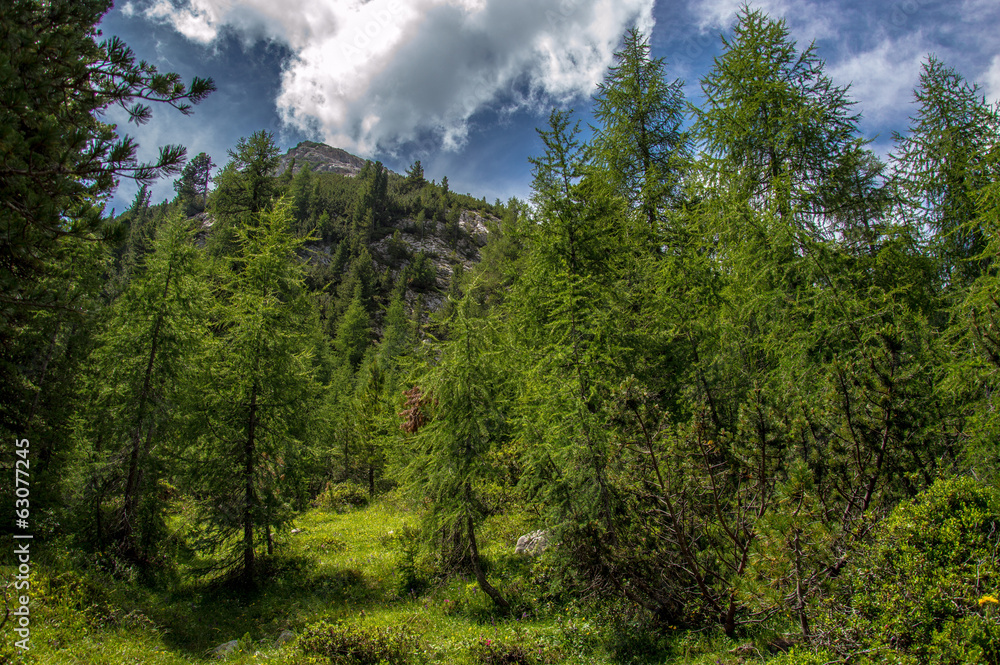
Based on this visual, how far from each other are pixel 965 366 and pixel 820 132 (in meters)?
5.79

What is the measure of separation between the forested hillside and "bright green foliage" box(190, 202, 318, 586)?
8cm

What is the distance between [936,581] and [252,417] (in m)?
13.6

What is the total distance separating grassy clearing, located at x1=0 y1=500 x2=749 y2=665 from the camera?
681cm

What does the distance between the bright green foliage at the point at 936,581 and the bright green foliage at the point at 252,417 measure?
1238cm

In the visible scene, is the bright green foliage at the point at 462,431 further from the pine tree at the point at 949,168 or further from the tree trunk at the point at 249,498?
the pine tree at the point at 949,168

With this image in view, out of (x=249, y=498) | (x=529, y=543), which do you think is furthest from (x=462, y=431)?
(x=249, y=498)

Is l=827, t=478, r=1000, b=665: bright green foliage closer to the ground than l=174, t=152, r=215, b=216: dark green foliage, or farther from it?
closer to the ground

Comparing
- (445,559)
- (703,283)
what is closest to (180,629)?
(445,559)

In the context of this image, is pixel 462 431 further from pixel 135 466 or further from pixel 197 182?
pixel 197 182

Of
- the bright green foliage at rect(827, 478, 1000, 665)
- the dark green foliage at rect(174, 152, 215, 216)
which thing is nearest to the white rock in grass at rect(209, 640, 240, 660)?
the bright green foliage at rect(827, 478, 1000, 665)

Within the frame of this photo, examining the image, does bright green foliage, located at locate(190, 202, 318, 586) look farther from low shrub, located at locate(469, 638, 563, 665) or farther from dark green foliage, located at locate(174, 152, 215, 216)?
dark green foliage, located at locate(174, 152, 215, 216)

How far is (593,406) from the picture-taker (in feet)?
28.7

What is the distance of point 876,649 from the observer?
11.5ft

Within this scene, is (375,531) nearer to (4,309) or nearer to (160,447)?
(160,447)
